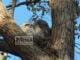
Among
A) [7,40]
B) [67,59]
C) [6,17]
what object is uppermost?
[6,17]

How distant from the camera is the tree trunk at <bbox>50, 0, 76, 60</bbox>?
15.7 ft

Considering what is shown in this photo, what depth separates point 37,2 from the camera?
6566mm

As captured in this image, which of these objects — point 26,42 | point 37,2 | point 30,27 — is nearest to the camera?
point 26,42

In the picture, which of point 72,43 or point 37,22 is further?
point 37,22

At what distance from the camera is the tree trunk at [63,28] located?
4781 millimetres

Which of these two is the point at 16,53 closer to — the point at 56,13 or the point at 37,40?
the point at 37,40

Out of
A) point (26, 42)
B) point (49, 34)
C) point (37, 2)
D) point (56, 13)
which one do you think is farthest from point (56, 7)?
point (37, 2)

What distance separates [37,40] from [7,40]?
54 cm

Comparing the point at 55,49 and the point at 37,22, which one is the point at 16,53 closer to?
the point at 55,49

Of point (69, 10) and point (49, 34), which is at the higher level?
point (69, 10)

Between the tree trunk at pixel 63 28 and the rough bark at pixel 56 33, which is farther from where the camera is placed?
the tree trunk at pixel 63 28

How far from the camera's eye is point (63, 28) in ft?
16.0

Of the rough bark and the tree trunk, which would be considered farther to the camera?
the tree trunk

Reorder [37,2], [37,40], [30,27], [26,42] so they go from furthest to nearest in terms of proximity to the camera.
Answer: [37,2]
[30,27]
[37,40]
[26,42]
